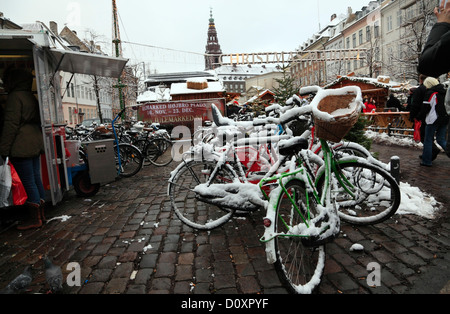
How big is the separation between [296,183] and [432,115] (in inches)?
208

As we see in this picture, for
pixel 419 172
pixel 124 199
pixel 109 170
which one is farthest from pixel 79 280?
pixel 419 172

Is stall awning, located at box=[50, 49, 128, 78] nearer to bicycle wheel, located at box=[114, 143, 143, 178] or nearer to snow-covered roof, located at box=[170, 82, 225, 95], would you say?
bicycle wheel, located at box=[114, 143, 143, 178]

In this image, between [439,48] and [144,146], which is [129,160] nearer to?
[144,146]

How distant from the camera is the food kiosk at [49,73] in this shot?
12.9 feet

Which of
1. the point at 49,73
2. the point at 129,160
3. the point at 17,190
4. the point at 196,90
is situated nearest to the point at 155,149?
the point at 129,160

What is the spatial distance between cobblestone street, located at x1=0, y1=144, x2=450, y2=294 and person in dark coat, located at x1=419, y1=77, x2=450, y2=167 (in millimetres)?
2053

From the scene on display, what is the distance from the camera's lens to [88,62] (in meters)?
5.61

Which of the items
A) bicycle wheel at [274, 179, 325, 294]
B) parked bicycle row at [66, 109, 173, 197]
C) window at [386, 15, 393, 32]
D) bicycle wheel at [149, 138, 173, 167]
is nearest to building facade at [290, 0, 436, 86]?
window at [386, 15, 393, 32]

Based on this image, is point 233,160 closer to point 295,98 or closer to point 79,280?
point 295,98

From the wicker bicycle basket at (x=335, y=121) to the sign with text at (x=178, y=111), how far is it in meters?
11.2

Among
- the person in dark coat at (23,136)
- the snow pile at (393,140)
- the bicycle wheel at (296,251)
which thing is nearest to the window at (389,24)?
the snow pile at (393,140)

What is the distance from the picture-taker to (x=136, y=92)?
3950 cm

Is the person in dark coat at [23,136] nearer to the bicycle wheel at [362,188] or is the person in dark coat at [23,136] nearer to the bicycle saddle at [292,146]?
the bicycle saddle at [292,146]

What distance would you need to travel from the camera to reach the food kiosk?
394cm
